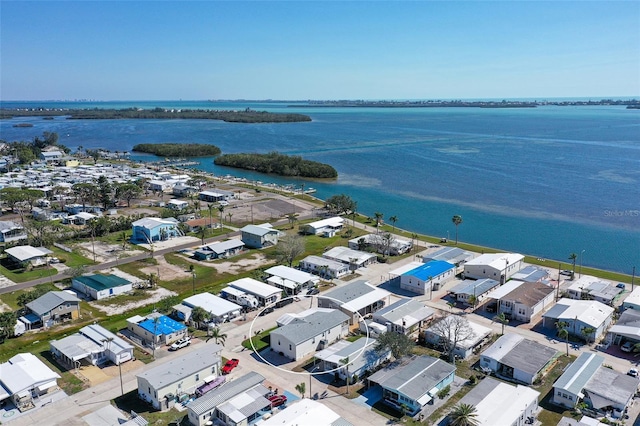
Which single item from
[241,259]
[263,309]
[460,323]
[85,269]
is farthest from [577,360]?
[85,269]

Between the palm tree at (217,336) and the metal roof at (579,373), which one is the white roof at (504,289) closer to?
the metal roof at (579,373)

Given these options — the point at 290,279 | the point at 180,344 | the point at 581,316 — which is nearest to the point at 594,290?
the point at 581,316

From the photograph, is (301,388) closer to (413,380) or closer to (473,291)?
(413,380)

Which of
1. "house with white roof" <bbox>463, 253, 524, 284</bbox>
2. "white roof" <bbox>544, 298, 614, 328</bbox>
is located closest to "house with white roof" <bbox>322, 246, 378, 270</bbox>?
"house with white roof" <bbox>463, 253, 524, 284</bbox>

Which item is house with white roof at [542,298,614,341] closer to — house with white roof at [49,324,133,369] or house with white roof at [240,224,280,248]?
house with white roof at [49,324,133,369]

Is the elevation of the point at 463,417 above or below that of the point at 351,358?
above

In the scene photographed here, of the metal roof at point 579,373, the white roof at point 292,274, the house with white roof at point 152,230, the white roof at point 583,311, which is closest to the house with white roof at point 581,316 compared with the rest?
the white roof at point 583,311
